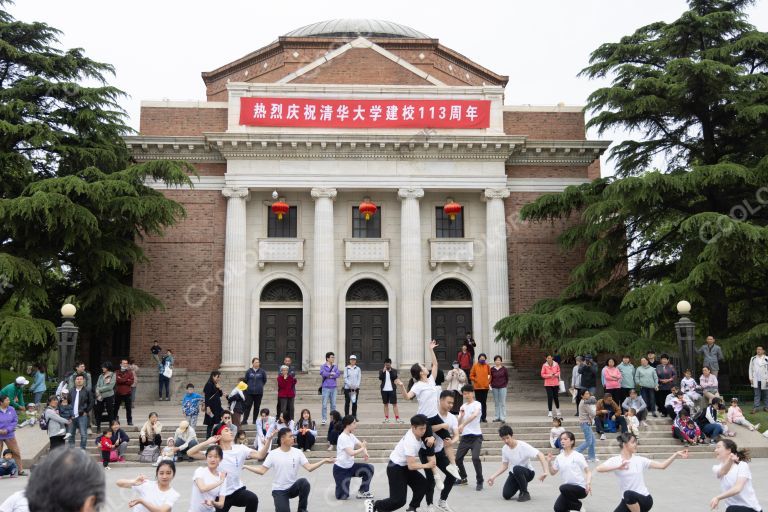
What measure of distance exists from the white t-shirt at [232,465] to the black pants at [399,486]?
5.56 ft

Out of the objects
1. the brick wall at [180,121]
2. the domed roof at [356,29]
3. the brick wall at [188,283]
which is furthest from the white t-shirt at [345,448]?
the domed roof at [356,29]

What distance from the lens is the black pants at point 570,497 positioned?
8.91 m

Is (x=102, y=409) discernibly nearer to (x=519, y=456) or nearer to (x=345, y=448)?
(x=345, y=448)

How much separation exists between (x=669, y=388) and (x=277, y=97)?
17.6 meters

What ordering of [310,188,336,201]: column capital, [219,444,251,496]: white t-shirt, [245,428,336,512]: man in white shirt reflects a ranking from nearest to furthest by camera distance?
[219,444,251,496]: white t-shirt < [245,428,336,512]: man in white shirt < [310,188,336,201]: column capital

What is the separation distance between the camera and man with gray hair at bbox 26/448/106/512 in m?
3.32

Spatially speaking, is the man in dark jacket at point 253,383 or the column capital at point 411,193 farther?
the column capital at point 411,193

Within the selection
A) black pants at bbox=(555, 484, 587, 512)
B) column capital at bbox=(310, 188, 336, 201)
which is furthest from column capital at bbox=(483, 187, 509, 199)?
black pants at bbox=(555, 484, 587, 512)

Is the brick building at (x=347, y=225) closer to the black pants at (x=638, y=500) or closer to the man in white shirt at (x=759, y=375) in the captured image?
the man in white shirt at (x=759, y=375)

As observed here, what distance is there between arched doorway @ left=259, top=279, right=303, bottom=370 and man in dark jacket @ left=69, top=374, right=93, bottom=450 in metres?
12.5

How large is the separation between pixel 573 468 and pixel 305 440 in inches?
311

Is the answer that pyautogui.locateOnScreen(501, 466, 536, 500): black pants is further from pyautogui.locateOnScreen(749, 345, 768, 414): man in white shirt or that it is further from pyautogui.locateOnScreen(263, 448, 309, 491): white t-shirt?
pyautogui.locateOnScreen(749, 345, 768, 414): man in white shirt

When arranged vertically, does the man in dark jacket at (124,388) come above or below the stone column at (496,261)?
below

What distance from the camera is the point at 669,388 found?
18.3 m
